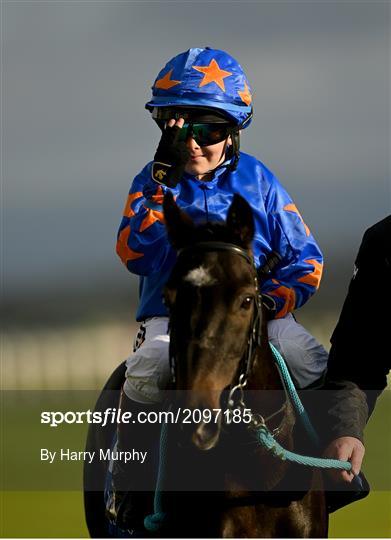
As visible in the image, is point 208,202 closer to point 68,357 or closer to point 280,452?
point 280,452

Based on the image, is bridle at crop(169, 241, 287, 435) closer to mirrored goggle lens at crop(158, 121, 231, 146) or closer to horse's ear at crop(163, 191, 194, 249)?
horse's ear at crop(163, 191, 194, 249)

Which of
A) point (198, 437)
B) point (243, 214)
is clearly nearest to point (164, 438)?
point (198, 437)

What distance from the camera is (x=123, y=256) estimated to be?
17.4ft

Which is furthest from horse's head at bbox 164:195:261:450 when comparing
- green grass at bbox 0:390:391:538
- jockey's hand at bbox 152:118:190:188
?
green grass at bbox 0:390:391:538

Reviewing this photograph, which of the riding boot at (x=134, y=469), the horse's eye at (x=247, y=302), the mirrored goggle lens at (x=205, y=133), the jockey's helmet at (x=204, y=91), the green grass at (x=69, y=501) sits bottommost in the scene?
the green grass at (x=69, y=501)

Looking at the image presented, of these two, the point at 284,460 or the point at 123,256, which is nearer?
the point at 284,460

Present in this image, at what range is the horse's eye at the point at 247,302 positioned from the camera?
4.48 meters

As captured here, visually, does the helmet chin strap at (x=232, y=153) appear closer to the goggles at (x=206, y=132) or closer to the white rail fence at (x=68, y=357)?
the goggles at (x=206, y=132)

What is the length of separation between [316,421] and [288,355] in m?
0.34

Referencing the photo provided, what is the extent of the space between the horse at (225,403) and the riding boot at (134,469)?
12.1 inches

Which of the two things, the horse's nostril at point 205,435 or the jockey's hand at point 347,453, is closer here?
the horse's nostril at point 205,435

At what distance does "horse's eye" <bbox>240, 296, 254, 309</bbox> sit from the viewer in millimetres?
4480

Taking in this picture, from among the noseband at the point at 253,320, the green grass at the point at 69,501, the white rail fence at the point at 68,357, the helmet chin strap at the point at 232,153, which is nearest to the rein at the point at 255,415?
the noseband at the point at 253,320

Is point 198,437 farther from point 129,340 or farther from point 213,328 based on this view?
point 129,340
